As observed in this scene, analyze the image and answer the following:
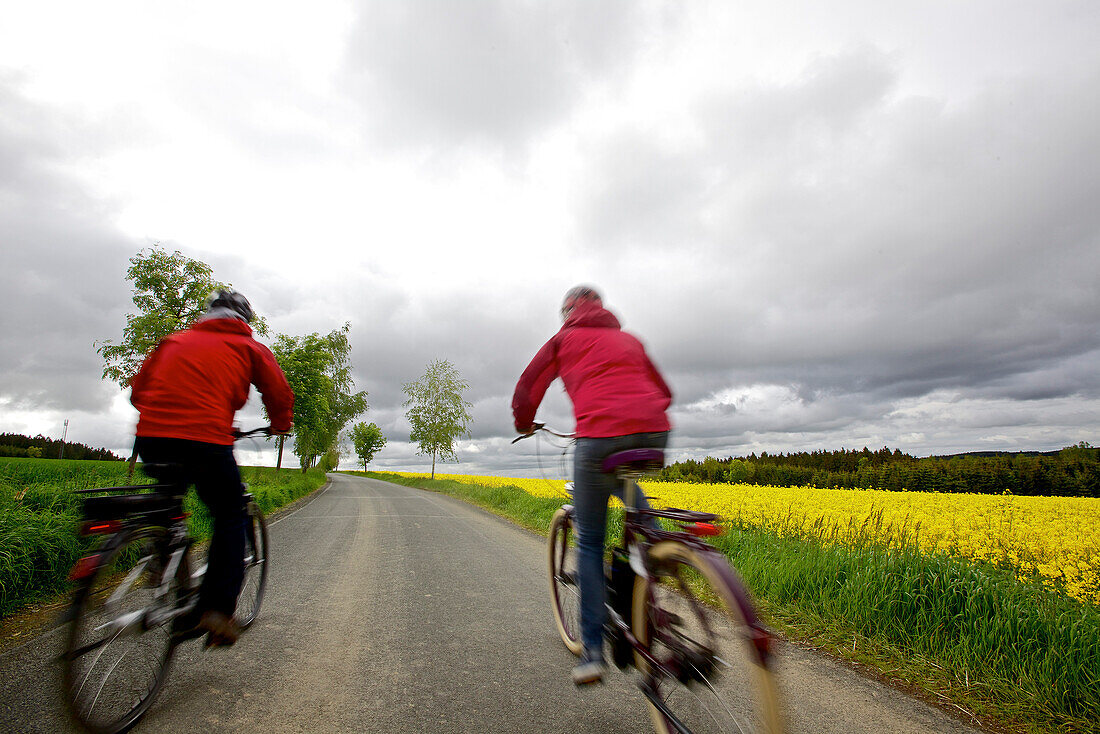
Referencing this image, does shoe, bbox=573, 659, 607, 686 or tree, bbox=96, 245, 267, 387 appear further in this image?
tree, bbox=96, 245, 267, 387

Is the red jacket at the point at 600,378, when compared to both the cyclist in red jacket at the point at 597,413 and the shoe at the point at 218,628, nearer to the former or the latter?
the cyclist in red jacket at the point at 597,413

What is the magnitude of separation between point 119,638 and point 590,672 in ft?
7.42

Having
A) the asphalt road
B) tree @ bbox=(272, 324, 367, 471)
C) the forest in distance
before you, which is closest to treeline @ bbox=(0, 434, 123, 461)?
the forest in distance

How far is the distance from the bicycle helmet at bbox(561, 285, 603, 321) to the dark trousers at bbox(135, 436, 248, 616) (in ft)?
6.85

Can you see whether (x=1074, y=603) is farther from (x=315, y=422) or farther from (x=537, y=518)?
(x=315, y=422)

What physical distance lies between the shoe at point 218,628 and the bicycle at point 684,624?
7.10 ft

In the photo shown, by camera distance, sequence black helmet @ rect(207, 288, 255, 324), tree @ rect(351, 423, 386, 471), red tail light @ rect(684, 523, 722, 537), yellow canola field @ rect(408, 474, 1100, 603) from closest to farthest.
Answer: red tail light @ rect(684, 523, 722, 537), black helmet @ rect(207, 288, 255, 324), yellow canola field @ rect(408, 474, 1100, 603), tree @ rect(351, 423, 386, 471)

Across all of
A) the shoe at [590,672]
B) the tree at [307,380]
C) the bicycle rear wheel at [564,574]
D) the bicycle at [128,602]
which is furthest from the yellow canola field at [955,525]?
the tree at [307,380]

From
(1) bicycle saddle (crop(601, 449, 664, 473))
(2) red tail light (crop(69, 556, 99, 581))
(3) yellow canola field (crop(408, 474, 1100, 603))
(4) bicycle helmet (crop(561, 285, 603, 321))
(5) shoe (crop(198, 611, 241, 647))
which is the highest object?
(4) bicycle helmet (crop(561, 285, 603, 321))

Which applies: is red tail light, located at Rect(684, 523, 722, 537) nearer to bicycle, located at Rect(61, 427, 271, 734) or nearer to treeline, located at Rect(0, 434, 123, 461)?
bicycle, located at Rect(61, 427, 271, 734)

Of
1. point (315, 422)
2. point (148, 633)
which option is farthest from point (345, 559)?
point (315, 422)

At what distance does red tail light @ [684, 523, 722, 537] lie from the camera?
1916 millimetres

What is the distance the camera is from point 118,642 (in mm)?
2320

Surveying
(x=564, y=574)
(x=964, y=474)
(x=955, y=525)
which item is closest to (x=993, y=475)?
(x=964, y=474)
